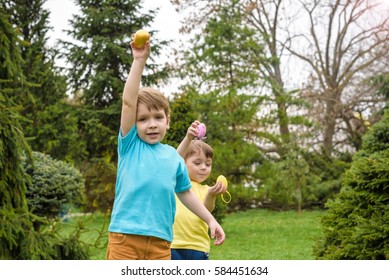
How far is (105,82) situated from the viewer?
2064 centimetres

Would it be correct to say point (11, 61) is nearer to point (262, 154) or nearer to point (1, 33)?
point (1, 33)

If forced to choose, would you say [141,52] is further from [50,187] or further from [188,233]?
[50,187]

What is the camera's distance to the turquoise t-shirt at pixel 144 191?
2.77 meters

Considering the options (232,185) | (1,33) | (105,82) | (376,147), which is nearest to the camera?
(1,33)

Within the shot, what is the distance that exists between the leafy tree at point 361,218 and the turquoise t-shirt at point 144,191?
7.97 ft

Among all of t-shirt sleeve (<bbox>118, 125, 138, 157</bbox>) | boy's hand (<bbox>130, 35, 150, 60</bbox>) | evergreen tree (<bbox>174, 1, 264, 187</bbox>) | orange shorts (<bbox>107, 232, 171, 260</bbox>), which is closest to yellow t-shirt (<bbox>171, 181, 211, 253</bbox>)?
orange shorts (<bbox>107, 232, 171, 260</bbox>)

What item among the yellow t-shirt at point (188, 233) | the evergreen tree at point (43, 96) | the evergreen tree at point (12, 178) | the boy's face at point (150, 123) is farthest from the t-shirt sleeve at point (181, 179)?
the evergreen tree at point (43, 96)

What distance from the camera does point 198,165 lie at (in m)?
4.04

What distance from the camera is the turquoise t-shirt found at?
2.77 meters

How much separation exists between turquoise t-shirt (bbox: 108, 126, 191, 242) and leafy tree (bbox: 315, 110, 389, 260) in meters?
2.43

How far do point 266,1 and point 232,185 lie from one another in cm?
730

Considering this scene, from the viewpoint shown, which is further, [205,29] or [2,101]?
[205,29]
